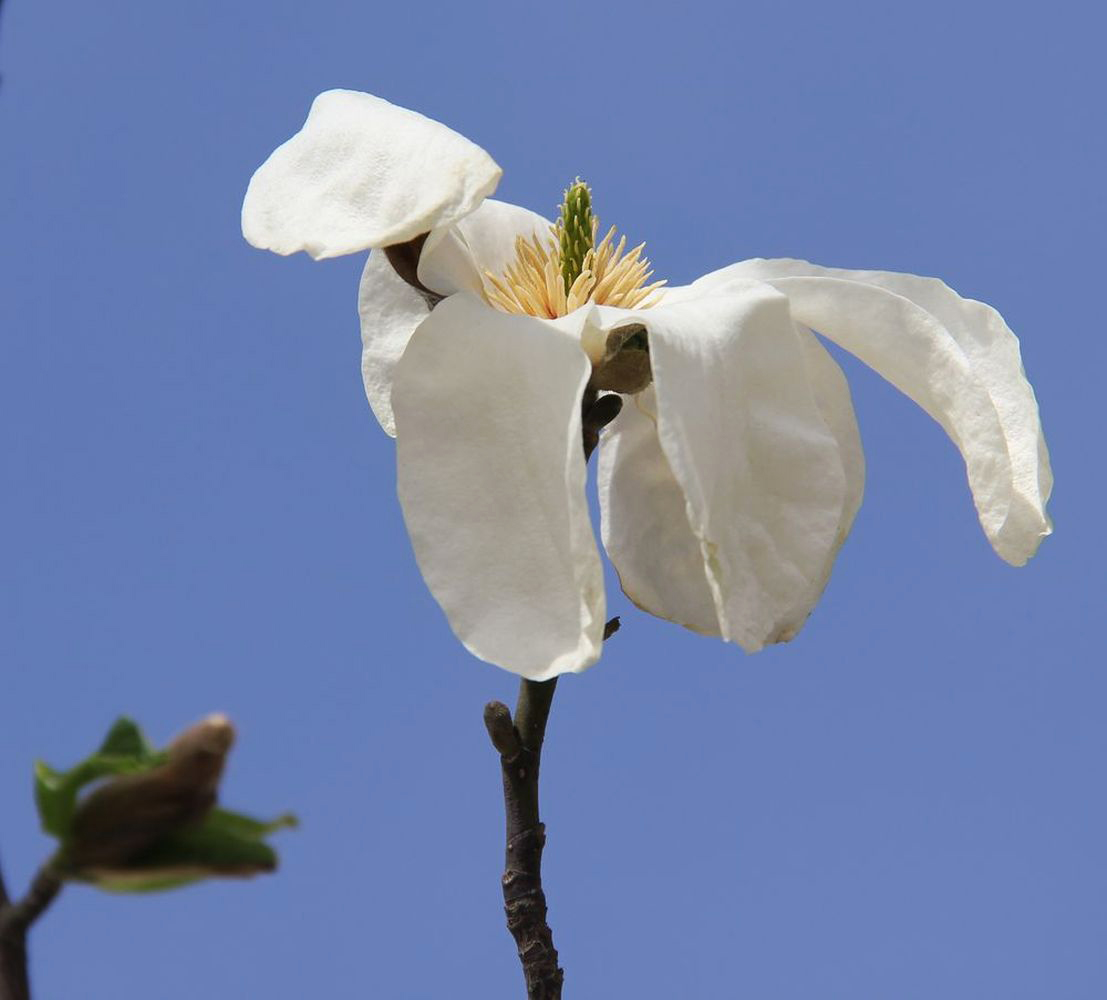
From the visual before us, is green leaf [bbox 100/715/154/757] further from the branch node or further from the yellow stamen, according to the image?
the yellow stamen

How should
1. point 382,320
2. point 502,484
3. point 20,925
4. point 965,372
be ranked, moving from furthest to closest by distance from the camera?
point 382,320
point 965,372
point 502,484
point 20,925

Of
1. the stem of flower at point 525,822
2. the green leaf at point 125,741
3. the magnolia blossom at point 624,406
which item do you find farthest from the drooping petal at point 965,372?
the green leaf at point 125,741

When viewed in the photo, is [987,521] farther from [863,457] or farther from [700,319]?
[700,319]

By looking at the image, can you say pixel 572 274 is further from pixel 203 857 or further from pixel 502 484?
pixel 203 857

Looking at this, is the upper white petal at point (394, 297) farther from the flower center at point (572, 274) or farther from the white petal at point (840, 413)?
the white petal at point (840, 413)

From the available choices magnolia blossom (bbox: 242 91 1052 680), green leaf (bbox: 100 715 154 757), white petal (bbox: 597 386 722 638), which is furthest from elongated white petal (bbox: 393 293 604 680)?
green leaf (bbox: 100 715 154 757)

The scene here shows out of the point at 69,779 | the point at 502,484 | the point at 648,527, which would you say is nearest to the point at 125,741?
the point at 69,779

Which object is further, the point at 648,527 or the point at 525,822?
the point at 648,527
